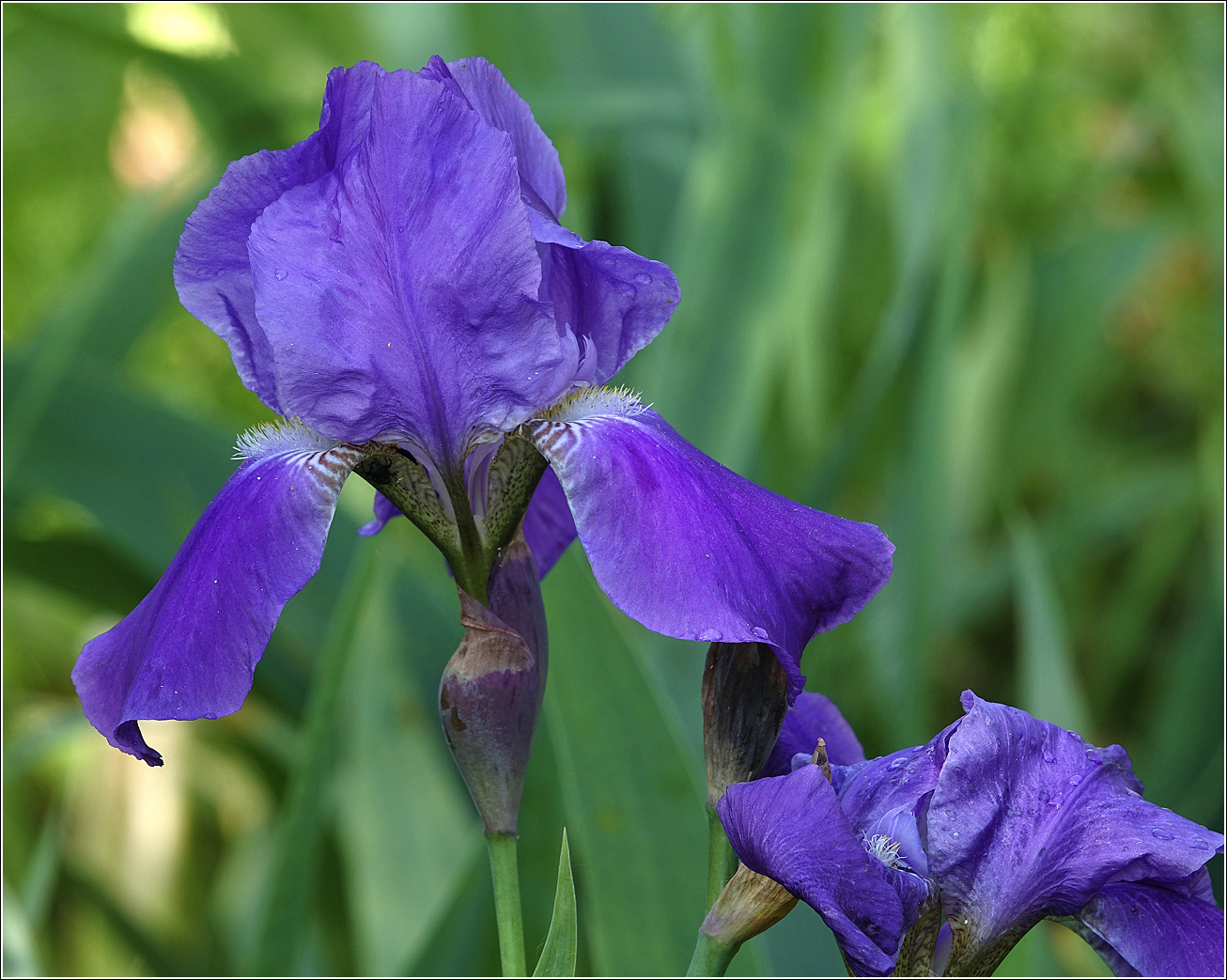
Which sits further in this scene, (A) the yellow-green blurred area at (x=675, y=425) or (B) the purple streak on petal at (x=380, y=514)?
(A) the yellow-green blurred area at (x=675, y=425)

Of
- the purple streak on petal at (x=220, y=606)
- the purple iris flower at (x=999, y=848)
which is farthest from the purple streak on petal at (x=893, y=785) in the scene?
the purple streak on petal at (x=220, y=606)

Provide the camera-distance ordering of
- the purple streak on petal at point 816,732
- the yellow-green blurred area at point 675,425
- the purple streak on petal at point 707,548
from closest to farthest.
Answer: the purple streak on petal at point 707,548, the purple streak on petal at point 816,732, the yellow-green blurred area at point 675,425

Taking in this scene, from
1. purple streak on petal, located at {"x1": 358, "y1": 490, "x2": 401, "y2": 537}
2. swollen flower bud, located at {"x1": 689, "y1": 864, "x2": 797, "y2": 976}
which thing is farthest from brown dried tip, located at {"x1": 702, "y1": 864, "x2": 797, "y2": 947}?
purple streak on petal, located at {"x1": 358, "y1": 490, "x2": 401, "y2": 537}

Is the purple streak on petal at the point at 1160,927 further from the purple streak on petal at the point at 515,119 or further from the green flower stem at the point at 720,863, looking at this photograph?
the purple streak on petal at the point at 515,119

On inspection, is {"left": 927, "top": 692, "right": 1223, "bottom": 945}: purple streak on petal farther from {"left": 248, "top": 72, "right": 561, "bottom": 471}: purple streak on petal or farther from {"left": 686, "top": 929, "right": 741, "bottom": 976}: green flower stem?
{"left": 248, "top": 72, "right": 561, "bottom": 471}: purple streak on petal

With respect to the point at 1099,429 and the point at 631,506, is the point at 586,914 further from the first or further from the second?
the point at 1099,429

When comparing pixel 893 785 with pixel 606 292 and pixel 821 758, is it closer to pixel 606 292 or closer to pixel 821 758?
pixel 821 758

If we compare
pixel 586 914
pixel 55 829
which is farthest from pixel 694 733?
pixel 55 829
